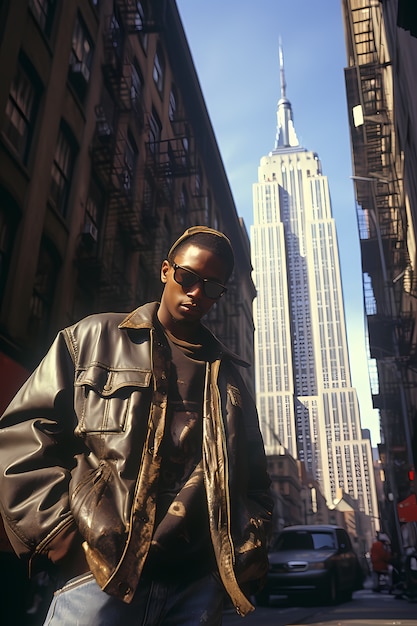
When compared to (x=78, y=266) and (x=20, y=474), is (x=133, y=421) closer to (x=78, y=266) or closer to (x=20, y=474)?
(x=20, y=474)

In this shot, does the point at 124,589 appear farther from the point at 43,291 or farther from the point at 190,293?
the point at 43,291

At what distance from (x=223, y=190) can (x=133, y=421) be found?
3733 centimetres

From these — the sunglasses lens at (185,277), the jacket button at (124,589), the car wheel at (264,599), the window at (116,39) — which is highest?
the window at (116,39)

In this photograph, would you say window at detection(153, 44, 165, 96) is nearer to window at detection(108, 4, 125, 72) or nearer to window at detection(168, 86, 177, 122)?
window at detection(168, 86, 177, 122)

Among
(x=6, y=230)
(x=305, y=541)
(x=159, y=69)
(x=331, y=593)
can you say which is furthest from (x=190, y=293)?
(x=159, y=69)

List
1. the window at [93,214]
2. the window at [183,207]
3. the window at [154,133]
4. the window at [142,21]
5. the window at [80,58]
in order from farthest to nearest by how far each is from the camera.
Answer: the window at [183,207] < the window at [154,133] < the window at [142,21] < the window at [80,58] < the window at [93,214]

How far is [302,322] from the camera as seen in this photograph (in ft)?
571

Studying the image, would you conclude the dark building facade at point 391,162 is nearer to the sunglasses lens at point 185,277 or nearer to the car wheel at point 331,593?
the car wheel at point 331,593

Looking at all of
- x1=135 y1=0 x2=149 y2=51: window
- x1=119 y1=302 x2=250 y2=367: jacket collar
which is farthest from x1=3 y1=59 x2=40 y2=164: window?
x1=119 y1=302 x2=250 y2=367: jacket collar

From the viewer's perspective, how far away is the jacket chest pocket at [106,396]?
1.88m

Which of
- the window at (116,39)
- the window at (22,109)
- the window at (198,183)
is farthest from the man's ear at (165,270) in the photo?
the window at (198,183)

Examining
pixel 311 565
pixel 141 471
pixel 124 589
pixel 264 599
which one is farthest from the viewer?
pixel 311 565

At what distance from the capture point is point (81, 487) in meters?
1.73

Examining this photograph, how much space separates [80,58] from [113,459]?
1742 centimetres
